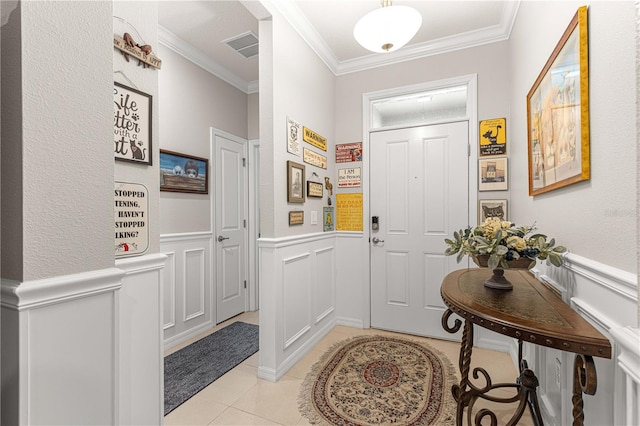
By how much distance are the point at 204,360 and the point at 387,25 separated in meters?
2.81

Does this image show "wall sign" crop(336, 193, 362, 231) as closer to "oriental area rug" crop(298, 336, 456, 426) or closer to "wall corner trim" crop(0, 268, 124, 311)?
"oriental area rug" crop(298, 336, 456, 426)

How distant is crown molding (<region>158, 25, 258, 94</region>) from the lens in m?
2.69

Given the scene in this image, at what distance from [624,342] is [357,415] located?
150 centimetres

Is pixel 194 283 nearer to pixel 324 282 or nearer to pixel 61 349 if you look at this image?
pixel 324 282

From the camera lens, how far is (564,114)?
1296 millimetres

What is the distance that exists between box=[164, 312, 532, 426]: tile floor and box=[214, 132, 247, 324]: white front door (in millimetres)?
865

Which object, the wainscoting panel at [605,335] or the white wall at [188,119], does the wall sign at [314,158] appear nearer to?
the white wall at [188,119]

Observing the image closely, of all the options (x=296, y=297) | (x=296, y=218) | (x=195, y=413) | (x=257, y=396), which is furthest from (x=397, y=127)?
(x=195, y=413)

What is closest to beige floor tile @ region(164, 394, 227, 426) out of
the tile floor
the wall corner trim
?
the tile floor

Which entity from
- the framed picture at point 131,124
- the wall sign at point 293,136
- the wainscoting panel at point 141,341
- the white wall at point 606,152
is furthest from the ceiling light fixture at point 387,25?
the wainscoting panel at point 141,341

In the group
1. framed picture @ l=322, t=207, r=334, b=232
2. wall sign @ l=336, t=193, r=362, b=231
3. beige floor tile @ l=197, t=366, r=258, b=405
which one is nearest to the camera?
beige floor tile @ l=197, t=366, r=258, b=405

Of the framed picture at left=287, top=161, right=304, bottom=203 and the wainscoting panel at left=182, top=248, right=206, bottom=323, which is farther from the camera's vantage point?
the wainscoting panel at left=182, top=248, right=206, bottom=323

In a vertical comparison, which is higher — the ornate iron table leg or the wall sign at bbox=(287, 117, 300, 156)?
the wall sign at bbox=(287, 117, 300, 156)

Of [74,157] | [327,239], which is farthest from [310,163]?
[74,157]
